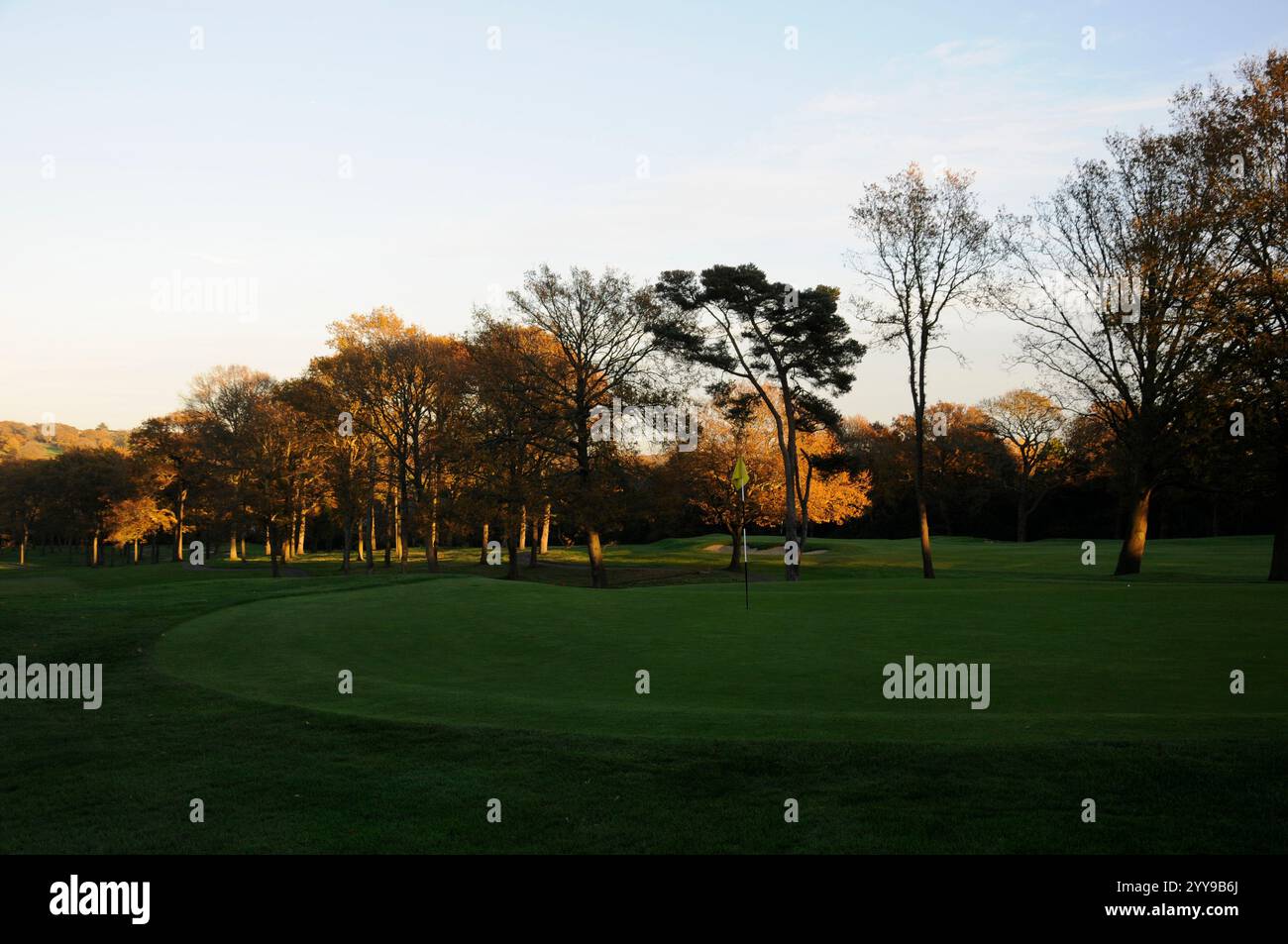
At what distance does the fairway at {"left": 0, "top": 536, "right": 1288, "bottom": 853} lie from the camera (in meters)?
6.26

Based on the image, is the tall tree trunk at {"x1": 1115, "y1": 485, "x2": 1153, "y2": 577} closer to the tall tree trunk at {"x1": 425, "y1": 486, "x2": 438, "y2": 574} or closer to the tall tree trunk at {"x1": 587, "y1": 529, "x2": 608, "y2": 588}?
the tall tree trunk at {"x1": 587, "y1": 529, "x2": 608, "y2": 588}

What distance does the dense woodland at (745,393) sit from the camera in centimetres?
2723

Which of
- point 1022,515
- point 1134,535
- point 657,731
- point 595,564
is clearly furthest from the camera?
point 1022,515

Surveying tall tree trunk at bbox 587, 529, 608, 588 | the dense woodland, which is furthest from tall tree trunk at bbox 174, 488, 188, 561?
tall tree trunk at bbox 587, 529, 608, 588

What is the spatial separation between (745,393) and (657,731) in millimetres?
34818

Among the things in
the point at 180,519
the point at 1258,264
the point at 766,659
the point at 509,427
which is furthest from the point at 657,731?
the point at 180,519

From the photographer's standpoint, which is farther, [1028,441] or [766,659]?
[1028,441]

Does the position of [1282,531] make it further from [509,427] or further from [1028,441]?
[1028,441]

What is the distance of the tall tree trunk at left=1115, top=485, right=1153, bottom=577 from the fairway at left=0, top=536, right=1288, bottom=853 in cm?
1612

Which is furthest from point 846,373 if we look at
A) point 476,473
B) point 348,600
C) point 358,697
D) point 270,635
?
point 358,697

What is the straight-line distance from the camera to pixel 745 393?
1665 inches

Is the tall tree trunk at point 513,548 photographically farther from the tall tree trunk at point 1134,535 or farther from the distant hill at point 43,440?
the distant hill at point 43,440

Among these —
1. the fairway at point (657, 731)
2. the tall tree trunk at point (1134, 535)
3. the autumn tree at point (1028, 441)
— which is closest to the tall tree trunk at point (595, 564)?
the tall tree trunk at point (1134, 535)

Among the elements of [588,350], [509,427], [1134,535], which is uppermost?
[588,350]
